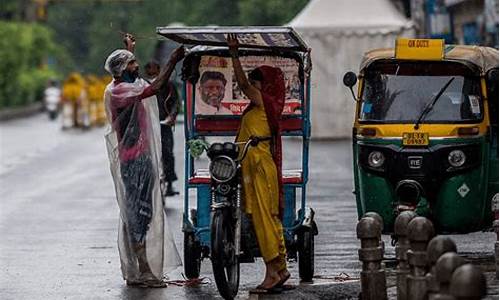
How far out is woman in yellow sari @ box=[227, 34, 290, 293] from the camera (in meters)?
11.3

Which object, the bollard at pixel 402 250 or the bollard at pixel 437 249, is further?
the bollard at pixel 402 250

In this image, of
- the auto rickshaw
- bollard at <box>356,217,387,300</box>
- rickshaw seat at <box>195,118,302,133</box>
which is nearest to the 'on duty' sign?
the auto rickshaw

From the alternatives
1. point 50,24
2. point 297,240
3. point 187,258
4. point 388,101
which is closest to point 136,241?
point 187,258

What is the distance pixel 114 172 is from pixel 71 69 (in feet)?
279

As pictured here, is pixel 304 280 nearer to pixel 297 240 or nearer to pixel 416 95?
pixel 297 240

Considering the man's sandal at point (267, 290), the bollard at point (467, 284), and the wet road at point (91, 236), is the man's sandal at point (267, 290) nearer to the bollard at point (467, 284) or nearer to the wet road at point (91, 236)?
the wet road at point (91, 236)

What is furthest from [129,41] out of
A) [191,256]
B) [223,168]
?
[223,168]

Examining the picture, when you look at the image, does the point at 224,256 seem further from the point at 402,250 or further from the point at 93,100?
the point at 93,100

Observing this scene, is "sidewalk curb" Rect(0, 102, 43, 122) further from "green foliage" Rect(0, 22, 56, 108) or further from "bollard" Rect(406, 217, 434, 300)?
"bollard" Rect(406, 217, 434, 300)

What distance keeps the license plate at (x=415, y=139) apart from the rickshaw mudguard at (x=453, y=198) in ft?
0.20

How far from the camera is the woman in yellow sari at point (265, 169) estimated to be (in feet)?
37.1

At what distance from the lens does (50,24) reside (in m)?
103

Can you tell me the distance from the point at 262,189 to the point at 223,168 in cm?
42

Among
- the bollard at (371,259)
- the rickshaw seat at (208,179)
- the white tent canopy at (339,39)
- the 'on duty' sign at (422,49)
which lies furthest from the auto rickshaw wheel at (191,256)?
the white tent canopy at (339,39)
